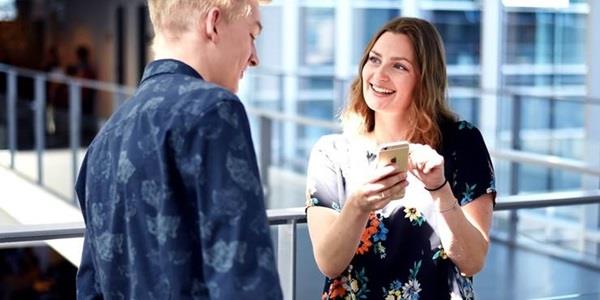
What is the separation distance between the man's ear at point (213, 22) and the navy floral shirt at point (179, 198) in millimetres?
64

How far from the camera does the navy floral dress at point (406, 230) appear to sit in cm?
209

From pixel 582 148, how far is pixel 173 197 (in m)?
5.81

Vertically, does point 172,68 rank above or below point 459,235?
above

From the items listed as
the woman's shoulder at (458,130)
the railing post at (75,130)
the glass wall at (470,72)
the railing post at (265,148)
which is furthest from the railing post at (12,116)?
the woman's shoulder at (458,130)

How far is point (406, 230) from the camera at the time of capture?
2.11m

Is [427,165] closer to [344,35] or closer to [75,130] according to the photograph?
[75,130]

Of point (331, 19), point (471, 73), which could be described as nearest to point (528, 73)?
point (471, 73)

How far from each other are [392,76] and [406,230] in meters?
0.32

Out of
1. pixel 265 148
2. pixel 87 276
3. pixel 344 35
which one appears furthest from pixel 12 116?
pixel 87 276

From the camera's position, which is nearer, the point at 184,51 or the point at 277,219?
the point at 184,51

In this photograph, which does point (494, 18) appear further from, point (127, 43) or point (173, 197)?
point (127, 43)

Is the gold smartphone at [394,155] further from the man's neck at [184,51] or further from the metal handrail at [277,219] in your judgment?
the metal handrail at [277,219]

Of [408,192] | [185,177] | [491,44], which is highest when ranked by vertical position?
[491,44]

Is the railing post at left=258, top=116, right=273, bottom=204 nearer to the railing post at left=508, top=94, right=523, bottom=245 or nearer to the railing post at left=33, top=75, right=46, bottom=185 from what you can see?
the railing post at left=508, top=94, right=523, bottom=245
